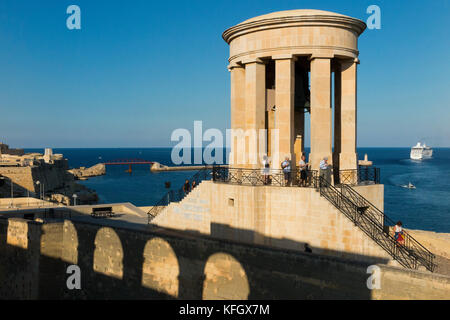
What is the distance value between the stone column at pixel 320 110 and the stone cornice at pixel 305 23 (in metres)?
1.41

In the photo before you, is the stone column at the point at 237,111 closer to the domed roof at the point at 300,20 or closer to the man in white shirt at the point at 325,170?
the domed roof at the point at 300,20

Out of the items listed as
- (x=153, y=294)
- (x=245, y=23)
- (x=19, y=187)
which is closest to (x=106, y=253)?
(x=153, y=294)

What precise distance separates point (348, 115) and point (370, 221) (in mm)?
4843

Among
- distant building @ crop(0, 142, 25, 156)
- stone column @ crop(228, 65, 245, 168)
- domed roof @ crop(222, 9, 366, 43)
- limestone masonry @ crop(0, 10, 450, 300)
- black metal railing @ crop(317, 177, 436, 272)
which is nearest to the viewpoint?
limestone masonry @ crop(0, 10, 450, 300)

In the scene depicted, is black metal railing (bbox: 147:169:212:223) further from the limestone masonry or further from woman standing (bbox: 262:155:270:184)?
woman standing (bbox: 262:155:270:184)

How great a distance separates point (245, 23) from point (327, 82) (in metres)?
4.17

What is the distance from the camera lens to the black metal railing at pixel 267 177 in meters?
15.4

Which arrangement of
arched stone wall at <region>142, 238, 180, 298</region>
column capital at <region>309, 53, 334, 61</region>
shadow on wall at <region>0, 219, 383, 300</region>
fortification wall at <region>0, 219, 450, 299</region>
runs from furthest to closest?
column capital at <region>309, 53, 334, 61</region>, arched stone wall at <region>142, 238, 180, 298</region>, shadow on wall at <region>0, 219, 383, 300</region>, fortification wall at <region>0, 219, 450, 299</region>

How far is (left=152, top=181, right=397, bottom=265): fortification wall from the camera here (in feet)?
43.7

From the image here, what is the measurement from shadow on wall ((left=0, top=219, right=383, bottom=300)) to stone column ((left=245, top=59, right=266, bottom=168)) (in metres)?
3.44

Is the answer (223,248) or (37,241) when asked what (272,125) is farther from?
(37,241)

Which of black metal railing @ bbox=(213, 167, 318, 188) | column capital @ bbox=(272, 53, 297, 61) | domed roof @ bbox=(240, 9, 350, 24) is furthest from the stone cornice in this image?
black metal railing @ bbox=(213, 167, 318, 188)

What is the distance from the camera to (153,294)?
52.1 ft
